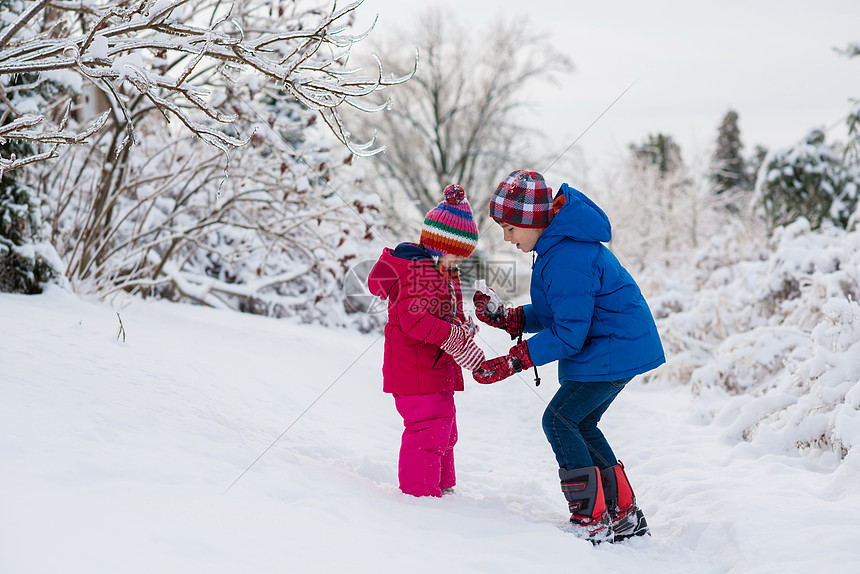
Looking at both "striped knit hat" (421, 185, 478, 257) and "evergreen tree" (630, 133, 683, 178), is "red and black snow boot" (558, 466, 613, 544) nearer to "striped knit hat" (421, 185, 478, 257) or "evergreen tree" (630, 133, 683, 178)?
"striped knit hat" (421, 185, 478, 257)

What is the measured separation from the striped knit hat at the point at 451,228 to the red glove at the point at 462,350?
0.39 metres

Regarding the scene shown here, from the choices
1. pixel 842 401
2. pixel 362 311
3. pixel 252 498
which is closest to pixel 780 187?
pixel 362 311

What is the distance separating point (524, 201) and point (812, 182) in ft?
32.6

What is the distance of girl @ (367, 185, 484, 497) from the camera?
279 centimetres

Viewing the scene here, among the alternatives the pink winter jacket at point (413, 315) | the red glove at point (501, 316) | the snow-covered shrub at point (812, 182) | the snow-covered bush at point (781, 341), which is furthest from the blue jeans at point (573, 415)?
the snow-covered shrub at point (812, 182)

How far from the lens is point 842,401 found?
3523 mm

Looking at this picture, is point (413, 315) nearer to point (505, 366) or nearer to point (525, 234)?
point (505, 366)

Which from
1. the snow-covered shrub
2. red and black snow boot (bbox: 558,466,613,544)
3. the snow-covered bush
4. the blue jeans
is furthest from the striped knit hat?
the snow-covered shrub

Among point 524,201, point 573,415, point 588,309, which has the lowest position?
point 573,415

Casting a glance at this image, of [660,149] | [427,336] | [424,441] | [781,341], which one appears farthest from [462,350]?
[660,149]

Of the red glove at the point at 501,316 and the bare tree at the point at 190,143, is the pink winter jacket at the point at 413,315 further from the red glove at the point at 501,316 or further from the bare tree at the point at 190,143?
the bare tree at the point at 190,143

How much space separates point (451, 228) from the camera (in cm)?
289

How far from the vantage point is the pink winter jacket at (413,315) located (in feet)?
9.20

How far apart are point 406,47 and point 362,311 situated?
45.3ft
